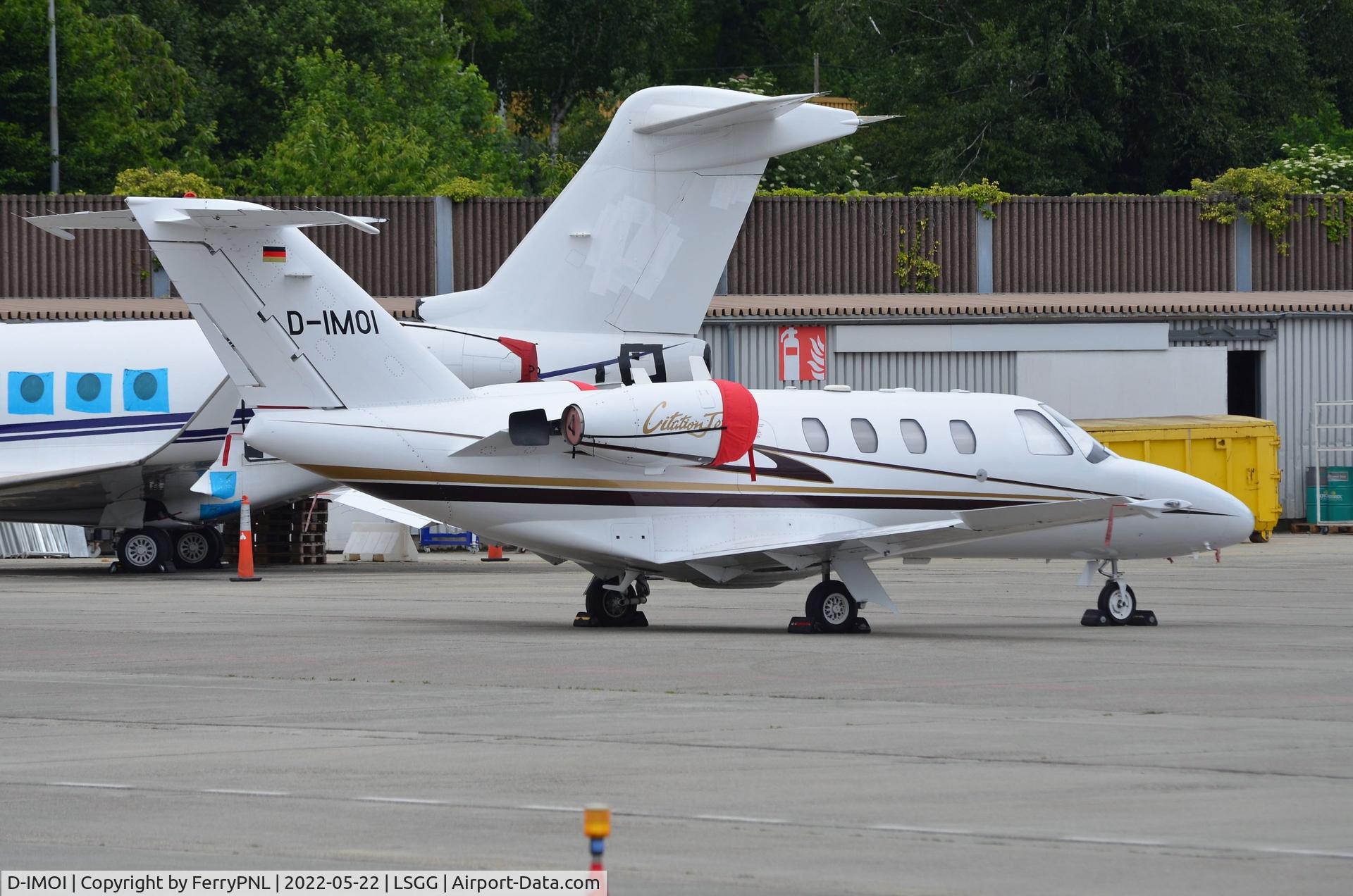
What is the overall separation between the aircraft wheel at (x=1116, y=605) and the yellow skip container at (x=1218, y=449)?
49.1 ft

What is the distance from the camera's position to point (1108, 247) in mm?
39438

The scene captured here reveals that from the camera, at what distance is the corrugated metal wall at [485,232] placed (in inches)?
1469

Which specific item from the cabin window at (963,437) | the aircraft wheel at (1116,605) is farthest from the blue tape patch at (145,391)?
the aircraft wheel at (1116,605)

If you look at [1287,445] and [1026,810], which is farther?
[1287,445]

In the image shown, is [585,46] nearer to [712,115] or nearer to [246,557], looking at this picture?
[246,557]

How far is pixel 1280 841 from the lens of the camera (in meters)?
8.45

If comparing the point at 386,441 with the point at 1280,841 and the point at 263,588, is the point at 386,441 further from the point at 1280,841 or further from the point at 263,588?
the point at 1280,841

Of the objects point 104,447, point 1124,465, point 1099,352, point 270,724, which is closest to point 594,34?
point 1099,352

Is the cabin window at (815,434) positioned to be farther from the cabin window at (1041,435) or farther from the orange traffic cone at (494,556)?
the orange traffic cone at (494,556)

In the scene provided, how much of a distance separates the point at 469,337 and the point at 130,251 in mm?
14671

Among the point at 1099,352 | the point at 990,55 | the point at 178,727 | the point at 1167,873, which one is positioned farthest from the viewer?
the point at 990,55

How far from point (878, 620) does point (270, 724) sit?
9.40 m

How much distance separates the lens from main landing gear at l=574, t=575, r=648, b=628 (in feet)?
62.5

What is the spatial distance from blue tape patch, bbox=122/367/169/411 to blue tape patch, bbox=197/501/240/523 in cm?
170
